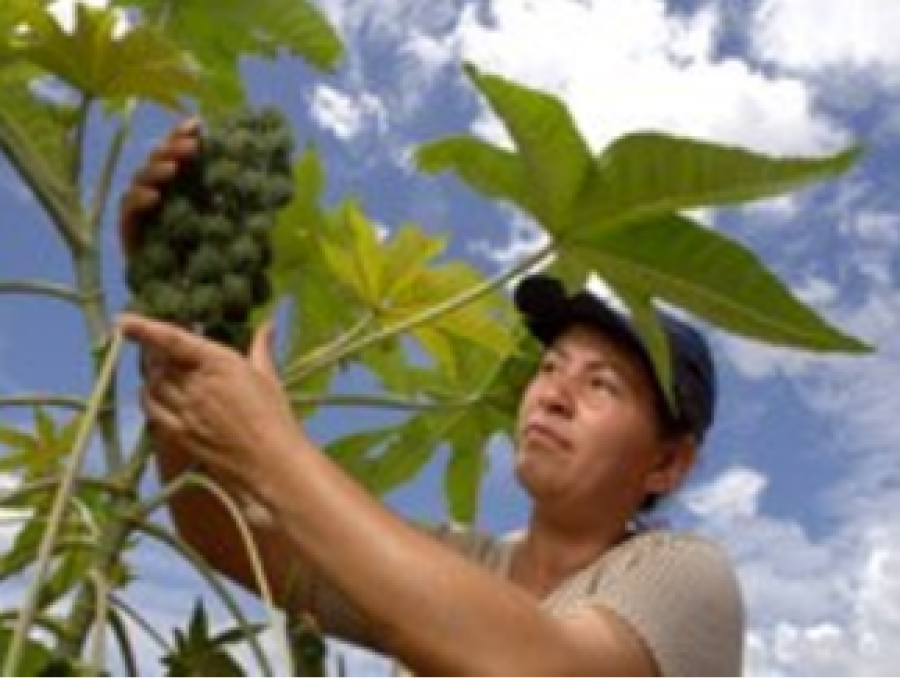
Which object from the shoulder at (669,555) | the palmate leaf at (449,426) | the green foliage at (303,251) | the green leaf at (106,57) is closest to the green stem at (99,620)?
the green foliage at (303,251)

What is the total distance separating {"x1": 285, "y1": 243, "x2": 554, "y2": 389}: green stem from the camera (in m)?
1.27

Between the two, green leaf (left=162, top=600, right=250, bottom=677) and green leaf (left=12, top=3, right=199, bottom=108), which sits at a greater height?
green leaf (left=12, top=3, right=199, bottom=108)

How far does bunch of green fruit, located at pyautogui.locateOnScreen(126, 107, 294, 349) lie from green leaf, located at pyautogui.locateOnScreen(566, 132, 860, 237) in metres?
0.24

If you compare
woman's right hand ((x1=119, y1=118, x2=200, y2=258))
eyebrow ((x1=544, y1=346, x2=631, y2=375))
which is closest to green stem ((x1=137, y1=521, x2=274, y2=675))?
→ woman's right hand ((x1=119, y1=118, x2=200, y2=258))

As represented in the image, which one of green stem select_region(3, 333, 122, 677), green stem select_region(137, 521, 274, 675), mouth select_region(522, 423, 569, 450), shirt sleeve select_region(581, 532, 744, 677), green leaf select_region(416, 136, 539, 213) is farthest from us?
mouth select_region(522, 423, 569, 450)

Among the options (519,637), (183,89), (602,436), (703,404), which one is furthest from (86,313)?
Answer: (703,404)

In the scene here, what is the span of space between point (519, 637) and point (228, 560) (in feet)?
0.94

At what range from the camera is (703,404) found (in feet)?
6.47

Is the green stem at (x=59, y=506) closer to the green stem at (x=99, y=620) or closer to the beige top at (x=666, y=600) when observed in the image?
the green stem at (x=99, y=620)

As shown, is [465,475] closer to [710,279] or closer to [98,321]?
[710,279]

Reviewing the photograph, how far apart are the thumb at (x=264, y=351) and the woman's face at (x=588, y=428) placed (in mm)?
551

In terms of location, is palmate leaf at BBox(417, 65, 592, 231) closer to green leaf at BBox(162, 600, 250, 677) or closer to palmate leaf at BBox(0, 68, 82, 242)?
palmate leaf at BBox(0, 68, 82, 242)

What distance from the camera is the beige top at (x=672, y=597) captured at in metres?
1.64

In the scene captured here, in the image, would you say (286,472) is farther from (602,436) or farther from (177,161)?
(602,436)
